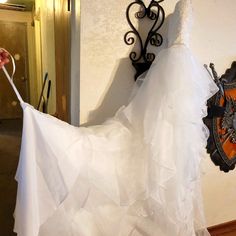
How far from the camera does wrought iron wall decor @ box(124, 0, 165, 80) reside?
942 millimetres

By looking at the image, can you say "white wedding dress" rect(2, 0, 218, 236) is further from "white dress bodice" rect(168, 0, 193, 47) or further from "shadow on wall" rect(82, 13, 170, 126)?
"shadow on wall" rect(82, 13, 170, 126)

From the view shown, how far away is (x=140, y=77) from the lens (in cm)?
94

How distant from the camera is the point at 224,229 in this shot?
1.46 m

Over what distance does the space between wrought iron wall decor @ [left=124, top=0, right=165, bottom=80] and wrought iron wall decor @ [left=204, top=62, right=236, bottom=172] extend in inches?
12.2

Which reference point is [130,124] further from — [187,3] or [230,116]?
[230,116]

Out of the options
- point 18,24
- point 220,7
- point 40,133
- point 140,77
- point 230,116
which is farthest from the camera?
point 18,24

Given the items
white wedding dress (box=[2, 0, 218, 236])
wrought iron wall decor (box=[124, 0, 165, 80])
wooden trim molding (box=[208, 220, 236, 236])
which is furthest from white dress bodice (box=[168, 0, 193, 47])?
wooden trim molding (box=[208, 220, 236, 236])

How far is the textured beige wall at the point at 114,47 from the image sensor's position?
898 millimetres

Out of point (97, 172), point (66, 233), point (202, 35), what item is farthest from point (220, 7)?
point (66, 233)

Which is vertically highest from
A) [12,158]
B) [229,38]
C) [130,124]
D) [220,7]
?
[220,7]

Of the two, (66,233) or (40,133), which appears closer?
(40,133)

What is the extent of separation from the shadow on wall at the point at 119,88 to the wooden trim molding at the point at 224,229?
976mm

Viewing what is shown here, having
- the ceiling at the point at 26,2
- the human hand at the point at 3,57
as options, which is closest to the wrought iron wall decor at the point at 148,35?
the human hand at the point at 3,57

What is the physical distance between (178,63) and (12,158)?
7.79 ft
